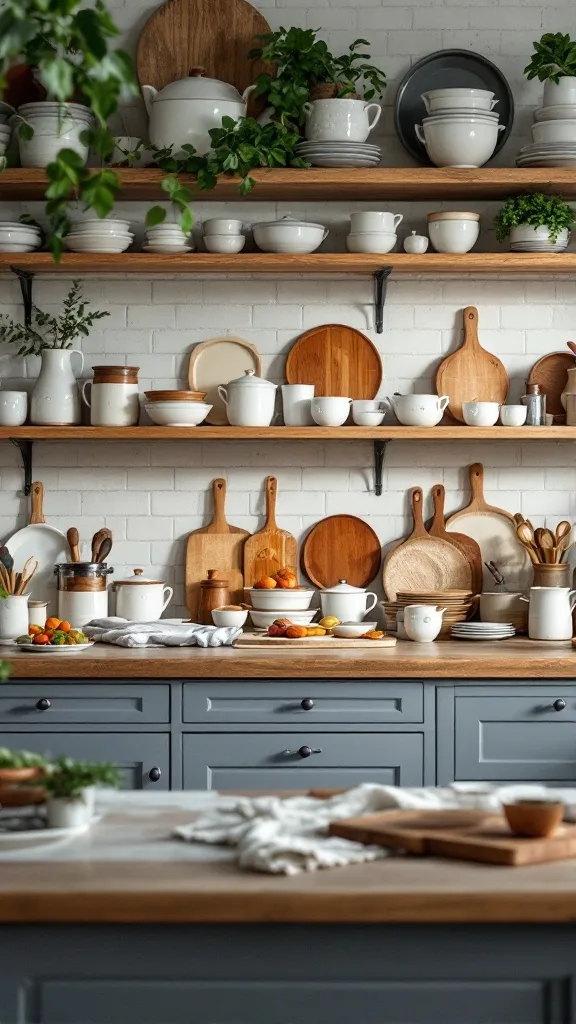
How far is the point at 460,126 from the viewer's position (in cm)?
420

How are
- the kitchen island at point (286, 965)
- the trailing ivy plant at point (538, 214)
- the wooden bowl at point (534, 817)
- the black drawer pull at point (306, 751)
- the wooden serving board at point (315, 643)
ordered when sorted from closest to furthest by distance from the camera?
the kitchen island at point (286, 965) → the wooden bowl at point (534, 817) → the black drawer pull at point (306, 751) → the wooden serving board at point (315, 643) → the trailing ivy plant at point (538, 214)

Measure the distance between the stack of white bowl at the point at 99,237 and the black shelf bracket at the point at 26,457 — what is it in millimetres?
725

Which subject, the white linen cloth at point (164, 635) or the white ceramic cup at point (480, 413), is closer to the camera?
the white linen cloth at point (164, 635)

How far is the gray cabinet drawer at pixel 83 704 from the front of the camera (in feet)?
12.0

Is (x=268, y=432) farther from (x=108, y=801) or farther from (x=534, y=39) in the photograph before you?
(x=108, y=801)

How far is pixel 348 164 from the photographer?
4.24 metres

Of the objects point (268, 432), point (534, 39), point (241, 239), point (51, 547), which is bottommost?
point (51, 547)

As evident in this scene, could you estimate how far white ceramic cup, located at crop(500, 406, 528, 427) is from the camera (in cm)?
430

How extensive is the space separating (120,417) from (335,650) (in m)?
1.20

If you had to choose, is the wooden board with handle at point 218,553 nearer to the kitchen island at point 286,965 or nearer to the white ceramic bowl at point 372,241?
the white ceramic bowl at point 372,241

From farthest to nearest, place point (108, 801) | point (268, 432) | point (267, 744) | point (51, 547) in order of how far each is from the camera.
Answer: point (51, 547), point (268, 432), point (267, 744), point (108, 801)

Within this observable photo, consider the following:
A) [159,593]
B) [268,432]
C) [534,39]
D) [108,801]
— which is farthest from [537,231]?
[108,801]

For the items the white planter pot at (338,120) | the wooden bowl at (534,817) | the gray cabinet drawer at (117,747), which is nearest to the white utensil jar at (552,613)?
the gray cabinet drawer at (117,747)

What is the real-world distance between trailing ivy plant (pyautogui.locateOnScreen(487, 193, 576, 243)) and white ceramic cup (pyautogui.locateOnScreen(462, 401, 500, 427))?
0.64m
